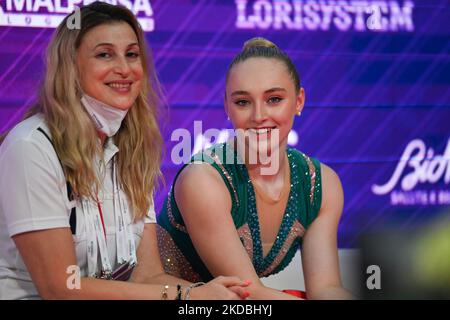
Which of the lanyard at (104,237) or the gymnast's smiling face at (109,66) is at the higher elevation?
the gymnast's smiling face at (109,66)

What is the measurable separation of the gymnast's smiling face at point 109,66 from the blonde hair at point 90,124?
0.08ft

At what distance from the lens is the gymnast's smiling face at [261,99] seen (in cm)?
224

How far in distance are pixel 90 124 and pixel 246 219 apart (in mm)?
538

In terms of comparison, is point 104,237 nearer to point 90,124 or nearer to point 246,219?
point 90,124

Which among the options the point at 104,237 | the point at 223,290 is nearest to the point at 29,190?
the point at 104,237

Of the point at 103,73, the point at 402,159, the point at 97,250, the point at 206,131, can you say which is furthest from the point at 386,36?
the point at 97,250

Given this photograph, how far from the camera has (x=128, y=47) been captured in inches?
88.7

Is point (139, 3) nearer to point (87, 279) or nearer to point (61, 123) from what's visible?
point (61, 123)

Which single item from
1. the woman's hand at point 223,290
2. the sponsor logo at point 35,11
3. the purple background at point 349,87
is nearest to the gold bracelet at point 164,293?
the woman's hand at point 223,290

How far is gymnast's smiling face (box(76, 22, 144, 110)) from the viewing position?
2178mm

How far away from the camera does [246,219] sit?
2301mm

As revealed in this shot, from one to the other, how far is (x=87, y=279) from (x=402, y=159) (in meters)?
1.83

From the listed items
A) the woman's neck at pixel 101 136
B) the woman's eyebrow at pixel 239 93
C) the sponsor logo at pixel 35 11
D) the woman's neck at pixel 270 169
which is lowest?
the woman's neck at pixel 270 169

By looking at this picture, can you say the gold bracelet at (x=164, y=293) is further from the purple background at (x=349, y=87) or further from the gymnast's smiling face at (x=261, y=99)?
the purple background at (x=349, y=87)
